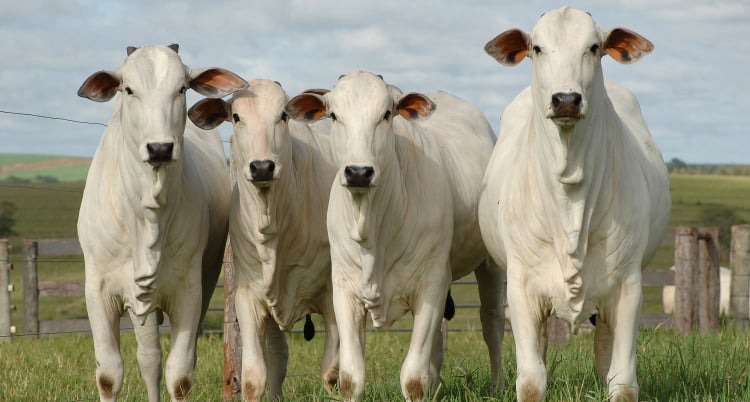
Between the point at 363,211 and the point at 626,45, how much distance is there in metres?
1.81

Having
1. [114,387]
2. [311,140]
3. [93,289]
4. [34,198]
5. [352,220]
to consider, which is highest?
[34,198]

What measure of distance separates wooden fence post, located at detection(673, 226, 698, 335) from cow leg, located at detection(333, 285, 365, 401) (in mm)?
8013

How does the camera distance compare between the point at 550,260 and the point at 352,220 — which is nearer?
the point at 550,260

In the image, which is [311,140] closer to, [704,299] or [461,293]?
[704,299]

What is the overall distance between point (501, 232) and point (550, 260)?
0.42 metres

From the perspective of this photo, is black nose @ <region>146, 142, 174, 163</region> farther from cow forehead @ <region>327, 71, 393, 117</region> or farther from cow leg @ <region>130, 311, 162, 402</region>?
cow leg @ <region>130, 311, 162, 402</region>

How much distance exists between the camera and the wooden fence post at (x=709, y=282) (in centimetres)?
1416

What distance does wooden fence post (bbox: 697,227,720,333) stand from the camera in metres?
14.2

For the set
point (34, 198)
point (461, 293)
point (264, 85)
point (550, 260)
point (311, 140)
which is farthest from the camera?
point (34, 198)

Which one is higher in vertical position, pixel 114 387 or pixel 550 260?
pixel 550 260

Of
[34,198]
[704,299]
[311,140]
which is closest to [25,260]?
[311,140]

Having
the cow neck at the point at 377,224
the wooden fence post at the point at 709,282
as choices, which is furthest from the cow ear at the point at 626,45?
the wooden fence post at the point at 709,282

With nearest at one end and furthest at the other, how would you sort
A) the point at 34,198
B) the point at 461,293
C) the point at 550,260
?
the point at 550,260 → the point at 461,293 → the point at 34,198

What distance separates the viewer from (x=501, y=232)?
6.46 m
